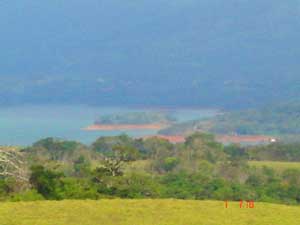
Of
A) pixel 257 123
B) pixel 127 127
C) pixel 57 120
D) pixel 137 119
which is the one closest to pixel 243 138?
pixel 257 123

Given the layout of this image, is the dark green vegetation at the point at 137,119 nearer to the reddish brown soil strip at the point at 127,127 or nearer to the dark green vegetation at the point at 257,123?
the reddish brown soil strip at the point at 127,127

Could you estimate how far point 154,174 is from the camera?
88.5 feet

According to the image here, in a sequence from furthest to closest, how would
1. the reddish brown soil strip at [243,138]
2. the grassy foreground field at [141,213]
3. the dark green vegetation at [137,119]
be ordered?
the dark green vegetation at [137,119]
the reddish brown soil strip at [243,138]
the grassy foreground field at [141,213]

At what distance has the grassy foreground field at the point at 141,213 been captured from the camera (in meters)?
10.9

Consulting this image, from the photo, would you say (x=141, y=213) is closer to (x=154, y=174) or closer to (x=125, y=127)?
(x=154, y=174)

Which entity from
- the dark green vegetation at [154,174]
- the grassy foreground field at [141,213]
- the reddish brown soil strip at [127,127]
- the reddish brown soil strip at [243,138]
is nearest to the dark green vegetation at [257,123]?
the reddish brown soil strip at [243,138]

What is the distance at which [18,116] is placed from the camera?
106 m

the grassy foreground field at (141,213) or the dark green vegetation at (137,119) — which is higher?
the dark green vegetation at (137,119)

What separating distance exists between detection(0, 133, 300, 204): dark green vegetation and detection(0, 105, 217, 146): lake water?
110 feet

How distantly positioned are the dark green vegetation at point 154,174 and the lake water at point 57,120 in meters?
33.5

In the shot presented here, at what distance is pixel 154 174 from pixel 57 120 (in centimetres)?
7443

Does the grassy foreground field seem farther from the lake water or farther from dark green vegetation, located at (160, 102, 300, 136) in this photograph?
the lake water

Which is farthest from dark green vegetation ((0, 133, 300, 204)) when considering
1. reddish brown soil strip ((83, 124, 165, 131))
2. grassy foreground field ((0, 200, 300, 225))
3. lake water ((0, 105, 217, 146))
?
reddish brown soil strip ((83, 124, 165, 131))

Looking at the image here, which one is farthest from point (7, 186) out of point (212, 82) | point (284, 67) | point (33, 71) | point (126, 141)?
point (33, 71)
